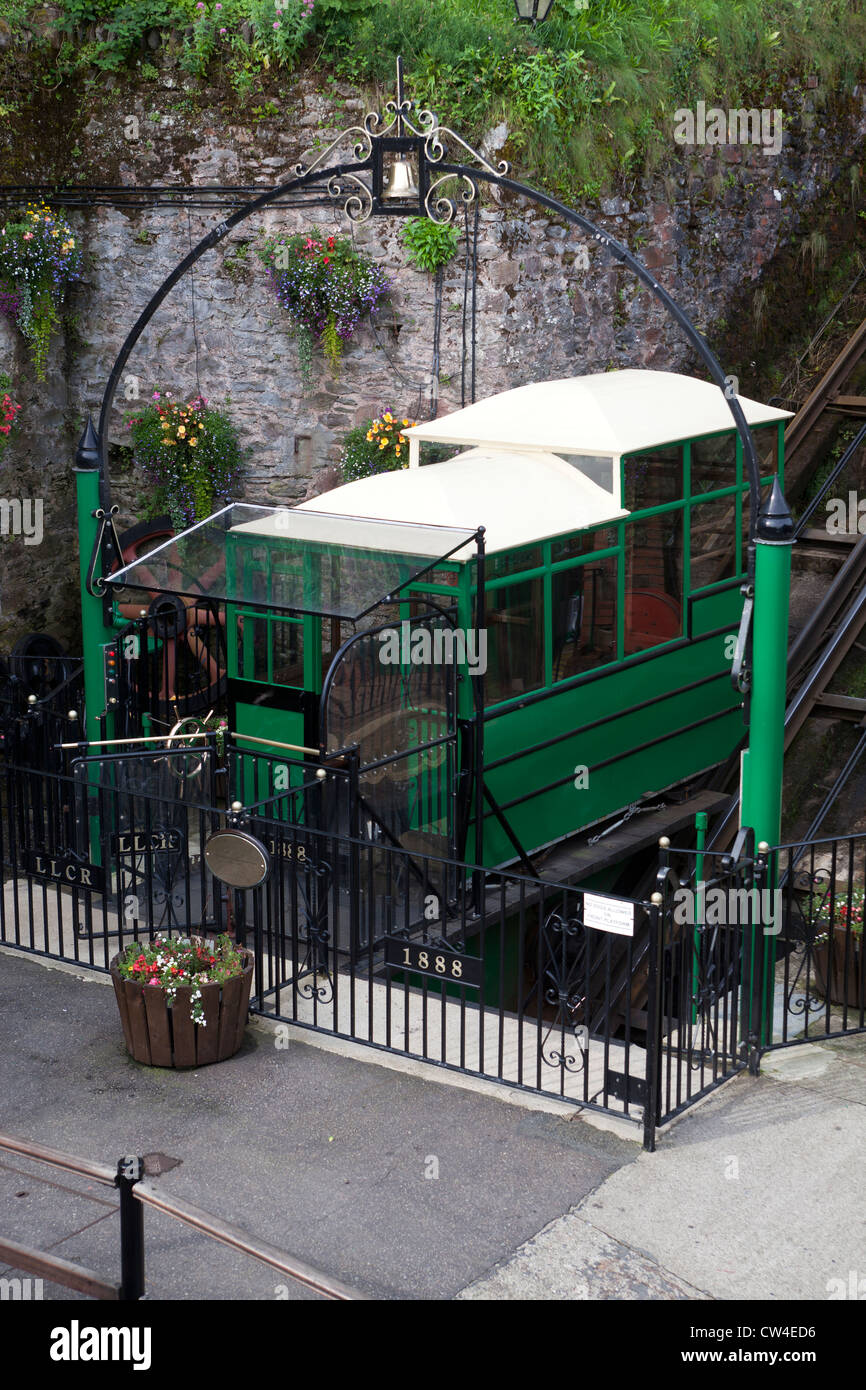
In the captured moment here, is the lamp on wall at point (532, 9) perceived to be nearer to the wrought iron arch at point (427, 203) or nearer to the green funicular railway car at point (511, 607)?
the wrought iron arch at point (427, 203)

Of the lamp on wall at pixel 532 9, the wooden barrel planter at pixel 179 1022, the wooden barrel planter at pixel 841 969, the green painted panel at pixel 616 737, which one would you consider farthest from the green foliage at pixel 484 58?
the wooden barrel planter at pixel 179 1022

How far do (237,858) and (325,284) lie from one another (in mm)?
5991

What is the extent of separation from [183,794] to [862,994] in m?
4.11

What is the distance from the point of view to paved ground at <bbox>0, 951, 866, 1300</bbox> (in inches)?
228

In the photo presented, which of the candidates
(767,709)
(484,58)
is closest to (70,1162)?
(767,709)

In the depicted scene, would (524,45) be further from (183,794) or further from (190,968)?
(190,968)

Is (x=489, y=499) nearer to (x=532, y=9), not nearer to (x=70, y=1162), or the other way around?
(x=532, y=9)

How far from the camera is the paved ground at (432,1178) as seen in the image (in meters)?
5.79

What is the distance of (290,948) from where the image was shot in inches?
355

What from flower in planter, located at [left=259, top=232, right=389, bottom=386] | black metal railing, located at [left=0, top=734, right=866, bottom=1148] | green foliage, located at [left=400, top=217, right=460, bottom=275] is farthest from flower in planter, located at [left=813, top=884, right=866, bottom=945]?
flower in planter, located at [left=259, top=232, right=389, bottom=386]

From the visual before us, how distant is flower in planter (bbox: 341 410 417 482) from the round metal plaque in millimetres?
5066

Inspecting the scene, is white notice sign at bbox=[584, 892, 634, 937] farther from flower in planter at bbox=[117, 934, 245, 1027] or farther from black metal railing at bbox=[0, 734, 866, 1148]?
flower in planter at bbox=[117, 934, 245, 1027]

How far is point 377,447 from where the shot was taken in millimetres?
12188

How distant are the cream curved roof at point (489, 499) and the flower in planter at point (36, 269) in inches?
154
